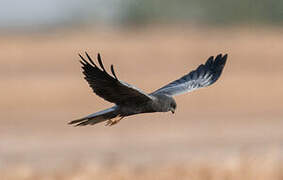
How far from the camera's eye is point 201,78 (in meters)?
11.7

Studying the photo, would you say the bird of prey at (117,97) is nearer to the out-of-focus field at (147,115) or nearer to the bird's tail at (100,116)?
the bird's tail at (100,116)

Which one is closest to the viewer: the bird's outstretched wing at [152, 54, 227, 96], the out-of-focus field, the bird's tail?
the bird's tail

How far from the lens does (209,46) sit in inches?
1128

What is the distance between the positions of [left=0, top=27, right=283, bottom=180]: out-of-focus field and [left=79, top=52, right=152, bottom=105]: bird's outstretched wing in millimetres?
2415

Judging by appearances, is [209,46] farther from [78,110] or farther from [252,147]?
[252,147]

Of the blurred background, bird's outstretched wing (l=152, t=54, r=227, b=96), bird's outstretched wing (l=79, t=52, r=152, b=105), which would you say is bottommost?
the blurred background

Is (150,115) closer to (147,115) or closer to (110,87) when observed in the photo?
(147,115)

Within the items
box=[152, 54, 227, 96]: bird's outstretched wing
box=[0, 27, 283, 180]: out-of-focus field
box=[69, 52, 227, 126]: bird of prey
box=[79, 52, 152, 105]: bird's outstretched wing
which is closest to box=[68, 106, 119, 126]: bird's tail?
box=[69, 52, 227, 126]: bird of prey

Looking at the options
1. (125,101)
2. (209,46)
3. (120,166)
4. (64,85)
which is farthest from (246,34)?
(125,101)

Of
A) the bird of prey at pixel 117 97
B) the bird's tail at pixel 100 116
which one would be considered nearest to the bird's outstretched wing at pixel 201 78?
the bird of prey at pixel 117 97

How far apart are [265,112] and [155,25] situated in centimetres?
1519

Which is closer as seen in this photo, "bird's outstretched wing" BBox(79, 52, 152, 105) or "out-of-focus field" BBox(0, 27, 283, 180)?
"bird's outstretched wing" BBox(79, 52, 152, 105)

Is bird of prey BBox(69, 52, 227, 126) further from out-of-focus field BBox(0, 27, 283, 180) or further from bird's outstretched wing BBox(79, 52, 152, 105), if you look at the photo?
out-of-focus field BBox(0, 27, 283, 180)

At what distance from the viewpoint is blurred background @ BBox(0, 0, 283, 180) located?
13.0 meters
